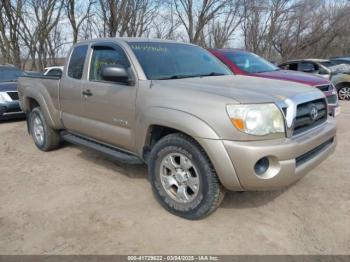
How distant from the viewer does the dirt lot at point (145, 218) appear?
2.95 meters

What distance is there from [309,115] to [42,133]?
14.4ft

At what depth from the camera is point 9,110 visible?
8656 mm

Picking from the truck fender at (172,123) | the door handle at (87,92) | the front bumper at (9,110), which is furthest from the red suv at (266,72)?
the front bumper at (9,110)

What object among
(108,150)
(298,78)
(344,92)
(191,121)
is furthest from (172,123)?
(344,92)

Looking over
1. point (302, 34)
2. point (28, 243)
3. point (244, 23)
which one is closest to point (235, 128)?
point (28, 243)

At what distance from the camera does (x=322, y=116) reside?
147 inches

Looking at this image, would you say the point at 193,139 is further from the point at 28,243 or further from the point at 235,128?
the point at 28,243

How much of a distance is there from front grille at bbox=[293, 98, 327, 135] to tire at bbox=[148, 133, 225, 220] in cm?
92

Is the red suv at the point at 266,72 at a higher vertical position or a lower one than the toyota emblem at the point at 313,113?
higher

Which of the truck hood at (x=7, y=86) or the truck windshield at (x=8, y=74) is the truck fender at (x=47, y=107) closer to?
the truck hood at (x=7, y=86)

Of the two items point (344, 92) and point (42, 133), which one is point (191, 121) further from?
point (344, 92)

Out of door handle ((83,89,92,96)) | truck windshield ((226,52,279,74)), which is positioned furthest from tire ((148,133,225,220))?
truck windshield ((226,52,279,74))

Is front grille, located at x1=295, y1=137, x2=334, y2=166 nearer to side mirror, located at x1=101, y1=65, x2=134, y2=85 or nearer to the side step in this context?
the side step

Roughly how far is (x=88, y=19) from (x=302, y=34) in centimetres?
2282
